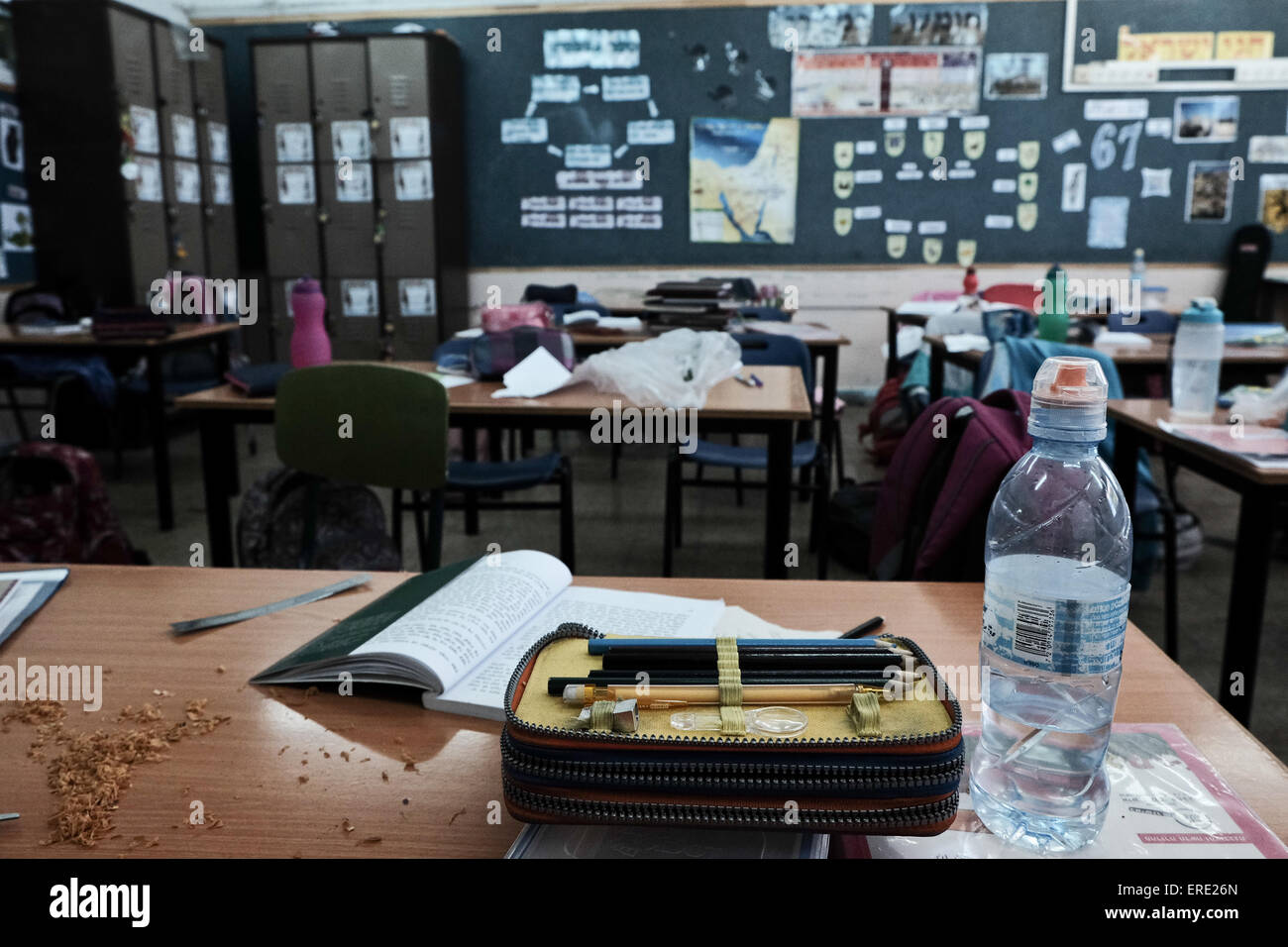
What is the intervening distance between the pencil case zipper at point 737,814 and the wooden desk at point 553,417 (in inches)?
64.4

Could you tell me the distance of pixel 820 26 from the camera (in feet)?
20.4

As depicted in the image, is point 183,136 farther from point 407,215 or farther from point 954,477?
point 954,477

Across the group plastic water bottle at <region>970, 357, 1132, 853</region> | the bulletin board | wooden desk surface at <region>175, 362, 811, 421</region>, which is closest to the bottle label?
plastic water bottle at <region>970, 357, 1132, 853</region>

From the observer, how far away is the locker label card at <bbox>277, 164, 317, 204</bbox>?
251 inches

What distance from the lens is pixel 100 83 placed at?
5457mm

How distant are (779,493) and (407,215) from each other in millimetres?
4858

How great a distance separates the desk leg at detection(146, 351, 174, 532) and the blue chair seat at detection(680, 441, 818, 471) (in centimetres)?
207

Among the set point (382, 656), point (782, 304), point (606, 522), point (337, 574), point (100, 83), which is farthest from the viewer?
point (782, 304)

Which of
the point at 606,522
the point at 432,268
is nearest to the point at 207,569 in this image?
the point at 606,522

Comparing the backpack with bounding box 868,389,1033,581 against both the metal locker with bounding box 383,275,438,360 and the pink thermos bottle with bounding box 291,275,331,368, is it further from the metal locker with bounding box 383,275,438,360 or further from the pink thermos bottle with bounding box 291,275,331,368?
the metal locker with bounding box 383,275,438,360

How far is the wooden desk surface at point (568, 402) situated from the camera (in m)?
2.15

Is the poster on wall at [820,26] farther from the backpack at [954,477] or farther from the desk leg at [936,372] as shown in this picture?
the backpack at [954,477]
